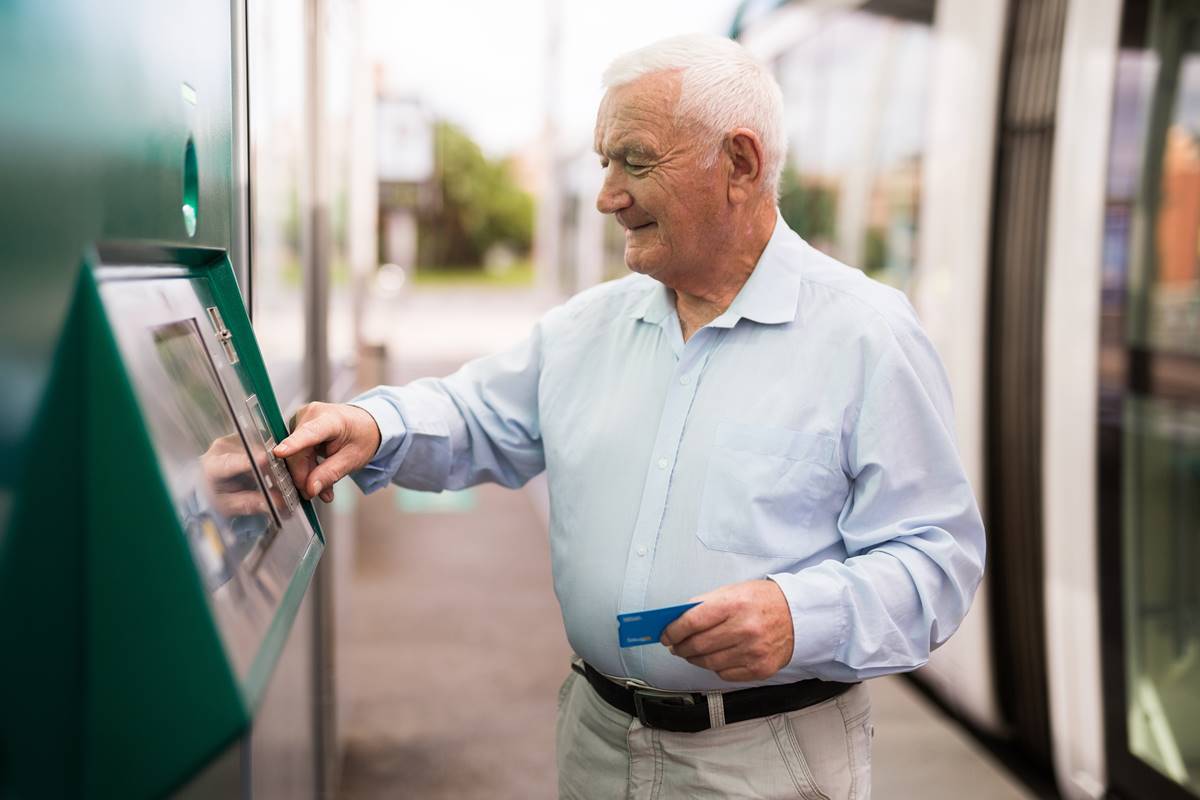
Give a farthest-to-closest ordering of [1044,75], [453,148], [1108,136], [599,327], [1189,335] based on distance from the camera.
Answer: [453,148] → [1044,75] → [1108,136] → [1189,335] → [599,327]

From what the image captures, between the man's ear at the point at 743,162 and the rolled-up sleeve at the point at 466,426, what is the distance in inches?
18.7

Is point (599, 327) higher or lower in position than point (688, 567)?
higher

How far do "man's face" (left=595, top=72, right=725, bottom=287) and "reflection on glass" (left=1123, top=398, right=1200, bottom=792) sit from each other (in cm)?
173

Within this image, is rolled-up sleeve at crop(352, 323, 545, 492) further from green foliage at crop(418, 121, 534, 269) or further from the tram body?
green foliage at crop(418, 121, 534, 269)

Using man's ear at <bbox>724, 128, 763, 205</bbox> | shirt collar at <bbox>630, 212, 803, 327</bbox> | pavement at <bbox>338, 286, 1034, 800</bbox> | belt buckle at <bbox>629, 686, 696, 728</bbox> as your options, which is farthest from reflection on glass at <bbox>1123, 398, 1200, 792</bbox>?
belt buckle at <bbox>629, 686, 696, 728</bbox>

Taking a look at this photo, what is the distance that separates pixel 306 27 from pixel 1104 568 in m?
2.56

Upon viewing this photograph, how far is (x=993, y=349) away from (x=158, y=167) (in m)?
3.16

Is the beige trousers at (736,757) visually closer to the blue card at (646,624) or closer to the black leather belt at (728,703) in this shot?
the black leather belt at (728,703)

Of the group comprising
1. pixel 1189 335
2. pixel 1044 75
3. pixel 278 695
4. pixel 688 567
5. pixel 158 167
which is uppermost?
pixel 1044 75

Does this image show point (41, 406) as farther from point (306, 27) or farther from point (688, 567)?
point (306, 27)

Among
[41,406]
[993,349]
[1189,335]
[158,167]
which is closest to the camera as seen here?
[41,406]

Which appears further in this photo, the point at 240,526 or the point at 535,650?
the point at 535,650

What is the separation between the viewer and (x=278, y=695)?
244 cm

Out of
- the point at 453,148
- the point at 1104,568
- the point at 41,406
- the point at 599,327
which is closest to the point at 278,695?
the point at 599,327
